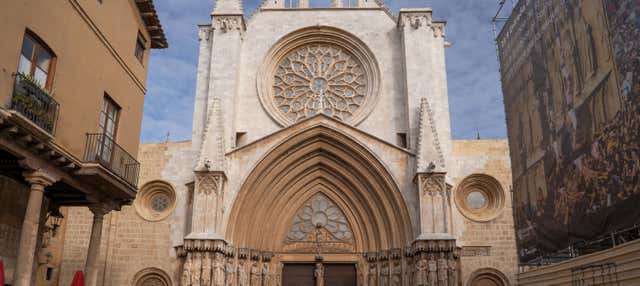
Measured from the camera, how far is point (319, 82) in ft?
58.3

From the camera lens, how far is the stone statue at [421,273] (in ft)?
42.8

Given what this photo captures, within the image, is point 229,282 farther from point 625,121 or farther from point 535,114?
point 625,121

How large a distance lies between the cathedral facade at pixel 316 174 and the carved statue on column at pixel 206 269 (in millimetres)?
35

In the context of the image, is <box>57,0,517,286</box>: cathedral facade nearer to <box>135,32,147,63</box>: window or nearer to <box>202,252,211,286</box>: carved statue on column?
<box>202,252,211,286</box>: carved statue on column

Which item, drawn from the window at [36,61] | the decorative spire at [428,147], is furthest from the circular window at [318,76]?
the window at [36,61]

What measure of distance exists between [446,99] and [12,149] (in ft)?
40.1

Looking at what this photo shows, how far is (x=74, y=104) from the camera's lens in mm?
9336

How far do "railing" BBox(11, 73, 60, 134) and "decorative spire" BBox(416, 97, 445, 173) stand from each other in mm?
A: 8854

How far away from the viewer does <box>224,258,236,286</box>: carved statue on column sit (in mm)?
13648

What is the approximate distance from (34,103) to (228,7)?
10464mm

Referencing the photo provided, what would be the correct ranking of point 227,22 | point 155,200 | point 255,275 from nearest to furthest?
point 255,275 < point 155,200 < point 227,22

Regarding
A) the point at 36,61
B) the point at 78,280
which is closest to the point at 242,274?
the point at 78,280

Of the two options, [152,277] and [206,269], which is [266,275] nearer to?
[206,269]

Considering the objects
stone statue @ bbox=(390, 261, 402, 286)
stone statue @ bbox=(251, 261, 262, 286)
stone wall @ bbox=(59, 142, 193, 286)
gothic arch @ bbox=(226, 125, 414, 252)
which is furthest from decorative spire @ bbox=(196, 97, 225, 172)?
stone statue @ bbox=(390, 261, 402, 286)
